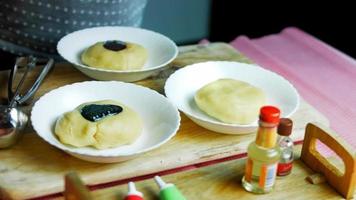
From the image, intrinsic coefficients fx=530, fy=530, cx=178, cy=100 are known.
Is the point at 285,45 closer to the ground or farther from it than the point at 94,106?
closer to the ground

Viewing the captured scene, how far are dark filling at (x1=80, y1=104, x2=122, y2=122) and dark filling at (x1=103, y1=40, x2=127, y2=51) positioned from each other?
0.20 m

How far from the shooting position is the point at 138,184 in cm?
70

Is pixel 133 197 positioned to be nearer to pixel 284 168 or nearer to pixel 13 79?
pixel 284 168

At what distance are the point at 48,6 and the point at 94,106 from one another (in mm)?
379

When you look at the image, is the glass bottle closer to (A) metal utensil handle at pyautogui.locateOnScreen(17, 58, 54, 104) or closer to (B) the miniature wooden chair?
(B) the miniature wooden chair

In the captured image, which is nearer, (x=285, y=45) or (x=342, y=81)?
(x=342, y=81)

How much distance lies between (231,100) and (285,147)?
0.41 ft

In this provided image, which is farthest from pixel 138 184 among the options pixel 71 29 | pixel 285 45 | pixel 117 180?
pixel 285 45

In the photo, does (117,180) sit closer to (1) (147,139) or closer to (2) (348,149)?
(1) (147,139)

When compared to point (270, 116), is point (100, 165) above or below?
below

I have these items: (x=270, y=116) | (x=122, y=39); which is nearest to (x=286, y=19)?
(x=122, y=39)

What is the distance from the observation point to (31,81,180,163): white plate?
0.70 meters

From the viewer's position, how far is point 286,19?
6.25 ft

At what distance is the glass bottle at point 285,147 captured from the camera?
699mm
